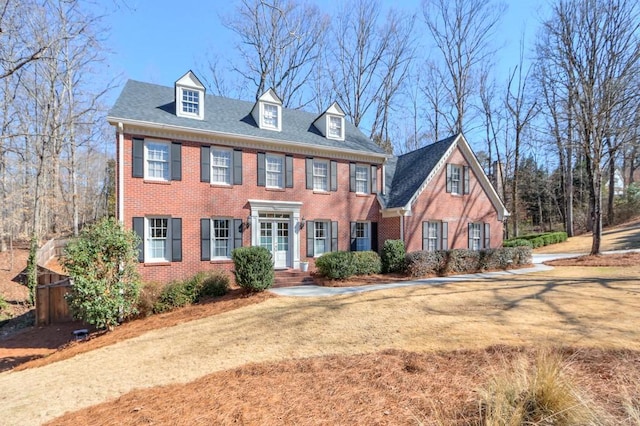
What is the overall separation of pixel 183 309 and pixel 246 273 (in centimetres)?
219

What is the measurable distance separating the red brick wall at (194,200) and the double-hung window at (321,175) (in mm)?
423

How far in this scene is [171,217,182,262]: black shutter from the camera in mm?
12234

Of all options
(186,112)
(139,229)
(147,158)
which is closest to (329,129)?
(186,112)

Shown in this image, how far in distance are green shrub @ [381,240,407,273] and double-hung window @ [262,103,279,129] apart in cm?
775

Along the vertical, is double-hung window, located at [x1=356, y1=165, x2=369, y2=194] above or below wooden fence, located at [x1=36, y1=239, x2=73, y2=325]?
above

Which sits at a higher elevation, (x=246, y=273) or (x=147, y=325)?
(x=246, y=273)

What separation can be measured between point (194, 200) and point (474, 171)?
14.6 m

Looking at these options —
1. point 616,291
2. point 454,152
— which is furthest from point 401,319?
point 454,152

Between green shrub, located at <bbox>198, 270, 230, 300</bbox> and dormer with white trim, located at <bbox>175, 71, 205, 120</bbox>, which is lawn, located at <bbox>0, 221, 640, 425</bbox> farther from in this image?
dormer with white trim, located at <bbox>175, 71, 205, 120</bbox>

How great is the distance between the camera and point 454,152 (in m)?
17.1

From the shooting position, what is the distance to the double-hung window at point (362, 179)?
54.0ft

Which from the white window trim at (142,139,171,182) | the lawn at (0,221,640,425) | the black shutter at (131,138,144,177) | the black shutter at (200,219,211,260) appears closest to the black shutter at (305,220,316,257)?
the black shutter at (200,219,211,260)

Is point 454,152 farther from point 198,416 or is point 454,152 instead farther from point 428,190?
point 198,416

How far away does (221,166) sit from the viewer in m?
13.4
